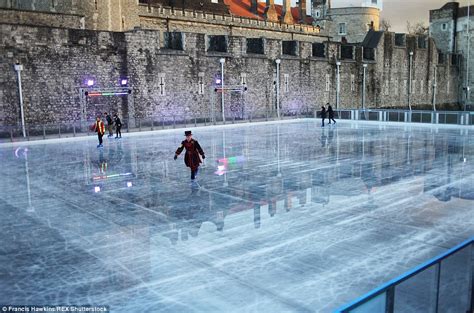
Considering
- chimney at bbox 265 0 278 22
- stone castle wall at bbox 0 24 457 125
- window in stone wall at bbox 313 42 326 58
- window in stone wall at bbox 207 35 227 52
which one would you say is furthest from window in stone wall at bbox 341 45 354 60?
chimney at bbox 265 0 278 22

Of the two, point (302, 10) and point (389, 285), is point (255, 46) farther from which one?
point (302, 10)

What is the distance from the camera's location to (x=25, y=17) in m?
25.5

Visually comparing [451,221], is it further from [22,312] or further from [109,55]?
[109,55]

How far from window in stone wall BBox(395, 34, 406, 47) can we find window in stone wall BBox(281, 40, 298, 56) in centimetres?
1256

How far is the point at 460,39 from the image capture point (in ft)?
155

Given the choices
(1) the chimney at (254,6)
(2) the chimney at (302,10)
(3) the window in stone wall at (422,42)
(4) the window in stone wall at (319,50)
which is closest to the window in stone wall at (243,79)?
(4) the window in stone wall at (319,50)

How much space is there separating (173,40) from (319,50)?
1290 centimetres

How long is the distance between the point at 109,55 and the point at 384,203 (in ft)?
63.2

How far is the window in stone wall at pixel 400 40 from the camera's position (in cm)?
4106

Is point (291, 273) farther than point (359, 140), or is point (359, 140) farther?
point (359, 140)

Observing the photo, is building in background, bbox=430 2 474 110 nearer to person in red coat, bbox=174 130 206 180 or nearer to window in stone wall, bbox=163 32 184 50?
window in stone wall, bbox=163 32 184 50

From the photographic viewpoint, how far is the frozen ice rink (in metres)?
4.90

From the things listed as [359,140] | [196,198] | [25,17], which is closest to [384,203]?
[196,198]

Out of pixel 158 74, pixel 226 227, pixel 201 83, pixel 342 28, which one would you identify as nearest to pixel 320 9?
pixel 342 28
